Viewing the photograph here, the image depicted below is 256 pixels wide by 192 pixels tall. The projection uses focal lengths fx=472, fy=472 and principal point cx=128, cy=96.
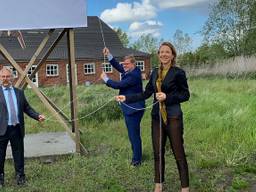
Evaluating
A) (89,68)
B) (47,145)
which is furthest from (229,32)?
(47,145)

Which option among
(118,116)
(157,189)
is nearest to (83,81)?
(118,116)

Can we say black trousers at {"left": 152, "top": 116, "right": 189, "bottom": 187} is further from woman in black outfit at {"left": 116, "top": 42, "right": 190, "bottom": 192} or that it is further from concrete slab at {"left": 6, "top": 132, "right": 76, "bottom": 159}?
concrete slab at {"left": 6, "top": 132, "right": 76, "bottom": 159}

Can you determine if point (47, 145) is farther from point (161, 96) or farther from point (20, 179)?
point (161, 96)

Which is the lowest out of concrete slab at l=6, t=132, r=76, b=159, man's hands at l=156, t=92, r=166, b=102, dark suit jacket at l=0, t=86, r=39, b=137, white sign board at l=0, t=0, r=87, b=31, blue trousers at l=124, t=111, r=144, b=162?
concrete slab at l=6, t=132, r=76, b=159

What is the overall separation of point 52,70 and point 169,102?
4237cm

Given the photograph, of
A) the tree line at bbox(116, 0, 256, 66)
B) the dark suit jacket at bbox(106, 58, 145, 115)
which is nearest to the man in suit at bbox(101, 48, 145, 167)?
the dark suit jacket at bbox(106, 58, 145, 115)

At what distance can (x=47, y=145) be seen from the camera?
31.9 feet

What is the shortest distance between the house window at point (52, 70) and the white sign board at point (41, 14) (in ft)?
127

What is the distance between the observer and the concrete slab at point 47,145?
8.91 meters

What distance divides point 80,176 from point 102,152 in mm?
1918

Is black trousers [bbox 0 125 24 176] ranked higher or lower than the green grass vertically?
higher

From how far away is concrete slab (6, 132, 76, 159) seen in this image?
351 inches

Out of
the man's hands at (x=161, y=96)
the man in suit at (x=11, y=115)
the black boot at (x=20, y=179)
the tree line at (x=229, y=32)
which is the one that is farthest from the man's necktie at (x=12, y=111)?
the tree line at (x=229, y=32)

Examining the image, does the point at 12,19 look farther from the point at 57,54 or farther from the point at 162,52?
the point at 57,54
